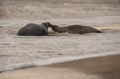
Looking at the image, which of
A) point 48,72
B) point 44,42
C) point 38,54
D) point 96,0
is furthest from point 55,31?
point 96,0

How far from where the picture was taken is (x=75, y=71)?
7.72 m

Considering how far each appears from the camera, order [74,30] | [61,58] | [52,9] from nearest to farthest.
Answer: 1. [61,58]
2. [74,30]
3. [52,9]

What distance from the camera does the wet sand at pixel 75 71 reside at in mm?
7234

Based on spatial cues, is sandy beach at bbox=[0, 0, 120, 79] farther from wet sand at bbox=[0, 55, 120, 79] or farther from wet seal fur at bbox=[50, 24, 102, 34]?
wet seal fur at bbox=[50, 24, 102, 34]

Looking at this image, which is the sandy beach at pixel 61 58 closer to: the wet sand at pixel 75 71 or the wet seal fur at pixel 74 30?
the wet sand at pixel 75 71

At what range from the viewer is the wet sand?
7234 millimetres

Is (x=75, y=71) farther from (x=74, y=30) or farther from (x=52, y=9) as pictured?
(x=52, y=9)

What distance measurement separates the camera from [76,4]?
3155cm

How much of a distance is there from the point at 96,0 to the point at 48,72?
26.3 metres

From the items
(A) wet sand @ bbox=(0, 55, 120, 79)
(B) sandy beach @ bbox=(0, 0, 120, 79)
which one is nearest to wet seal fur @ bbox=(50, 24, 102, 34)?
(B) sandy beach @ bbox=(0, 0, 120, 79)

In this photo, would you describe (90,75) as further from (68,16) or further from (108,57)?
(68,16)

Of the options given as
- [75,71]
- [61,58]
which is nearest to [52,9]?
[61,58]

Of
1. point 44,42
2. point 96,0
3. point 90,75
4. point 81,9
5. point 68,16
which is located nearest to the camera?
point 90,75

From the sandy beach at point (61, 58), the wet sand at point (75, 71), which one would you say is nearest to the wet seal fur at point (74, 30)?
the sandy beach at point (61, 58)
